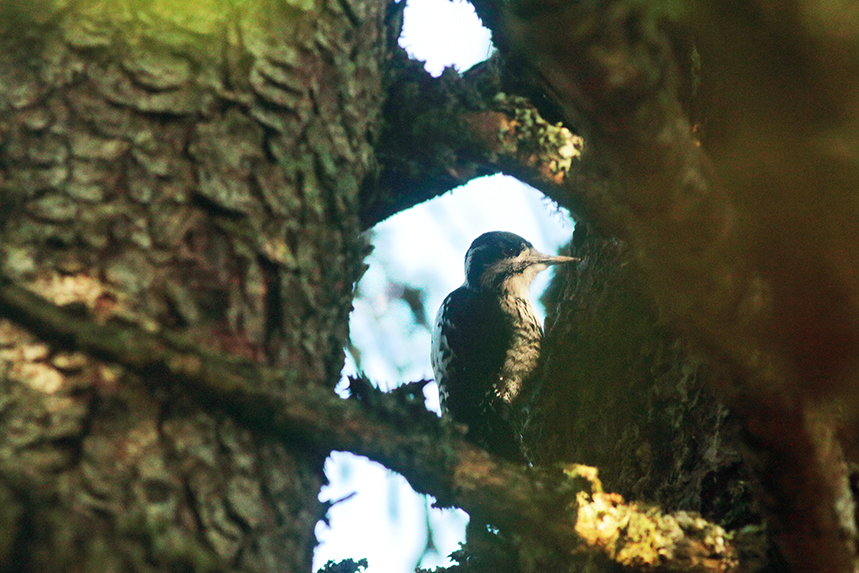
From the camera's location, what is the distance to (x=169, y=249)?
134 centimetres

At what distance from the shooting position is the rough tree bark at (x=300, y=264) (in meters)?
1.12

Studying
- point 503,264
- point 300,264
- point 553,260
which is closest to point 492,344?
point 553,260

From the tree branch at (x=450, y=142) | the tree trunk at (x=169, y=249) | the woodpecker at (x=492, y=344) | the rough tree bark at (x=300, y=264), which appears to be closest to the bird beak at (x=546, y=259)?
the woodpecker at (x=492, y=344)

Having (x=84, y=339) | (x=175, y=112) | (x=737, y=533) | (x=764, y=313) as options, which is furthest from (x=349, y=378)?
(x=737, y=533)

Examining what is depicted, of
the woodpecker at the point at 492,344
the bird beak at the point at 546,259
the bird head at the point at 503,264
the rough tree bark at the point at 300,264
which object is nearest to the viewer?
the rough tree bark at the point at 300,264

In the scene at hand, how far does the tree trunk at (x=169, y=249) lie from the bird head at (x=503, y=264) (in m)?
3.22

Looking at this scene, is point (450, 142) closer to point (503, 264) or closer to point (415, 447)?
point (415, 447)

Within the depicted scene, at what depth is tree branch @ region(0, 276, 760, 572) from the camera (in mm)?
1209

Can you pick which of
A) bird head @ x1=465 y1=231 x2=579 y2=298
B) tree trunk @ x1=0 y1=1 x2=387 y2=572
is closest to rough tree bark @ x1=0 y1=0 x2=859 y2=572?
tree trunk @ x1=0 y1=1 x2=387 y2=572

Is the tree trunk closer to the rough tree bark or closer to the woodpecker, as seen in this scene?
the rough tree bark

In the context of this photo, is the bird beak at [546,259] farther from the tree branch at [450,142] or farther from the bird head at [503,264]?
the tree branch at [450,142]

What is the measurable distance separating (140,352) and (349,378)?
1.29ft

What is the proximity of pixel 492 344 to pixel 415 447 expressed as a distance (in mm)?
2727

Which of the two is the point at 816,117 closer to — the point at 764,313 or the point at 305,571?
the point at 764,313
